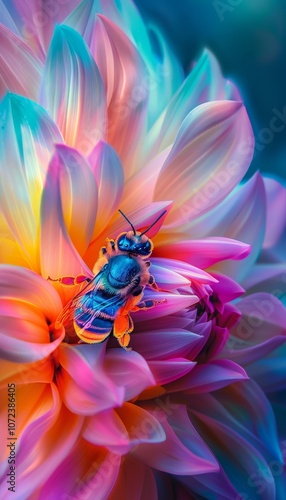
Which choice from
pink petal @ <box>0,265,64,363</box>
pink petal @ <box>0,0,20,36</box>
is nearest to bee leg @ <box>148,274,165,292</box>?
pink petal @ <box>0,265,64,363</box>

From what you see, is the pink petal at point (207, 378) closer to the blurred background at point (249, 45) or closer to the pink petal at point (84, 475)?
the pink petal at point (84, 475)

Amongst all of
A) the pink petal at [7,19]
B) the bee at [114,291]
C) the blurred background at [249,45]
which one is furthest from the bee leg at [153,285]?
the pink petal at [7,19]

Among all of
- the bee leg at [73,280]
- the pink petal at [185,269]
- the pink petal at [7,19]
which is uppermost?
the pink petal at [7,19]

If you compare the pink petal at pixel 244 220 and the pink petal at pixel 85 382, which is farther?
the pink petal at pixel 244 220

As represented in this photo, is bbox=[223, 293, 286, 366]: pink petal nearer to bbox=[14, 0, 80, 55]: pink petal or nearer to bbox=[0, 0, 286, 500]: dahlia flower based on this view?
bbox=[0, 0, 286, 500]: dahlia flower

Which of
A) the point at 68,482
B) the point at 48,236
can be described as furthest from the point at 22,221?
the point at 68,482

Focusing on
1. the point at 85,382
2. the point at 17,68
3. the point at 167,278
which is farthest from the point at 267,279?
the point at 17,68

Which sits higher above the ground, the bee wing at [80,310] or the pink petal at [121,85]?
the pink petal at [121,85]
